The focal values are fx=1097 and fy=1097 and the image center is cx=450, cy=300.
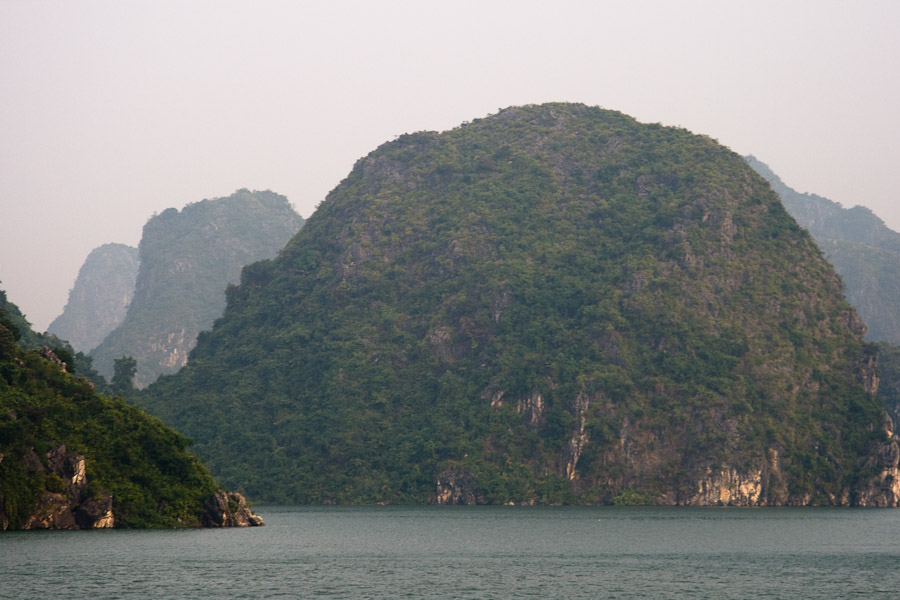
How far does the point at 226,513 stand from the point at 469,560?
3312 centimetres

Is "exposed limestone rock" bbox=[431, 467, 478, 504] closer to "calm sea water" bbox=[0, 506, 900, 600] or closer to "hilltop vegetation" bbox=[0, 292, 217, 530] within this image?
"calm sea water" bbox=[0, 506, 900, 600]

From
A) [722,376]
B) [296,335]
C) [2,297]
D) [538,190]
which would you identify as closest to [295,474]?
[296,335]

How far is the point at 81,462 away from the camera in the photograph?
276 feet

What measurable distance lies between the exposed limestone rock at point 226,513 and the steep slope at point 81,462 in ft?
0.33

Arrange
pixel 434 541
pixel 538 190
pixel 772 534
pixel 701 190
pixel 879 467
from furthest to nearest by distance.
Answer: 1. pixel 538 190
2. pixel 701 190
3. pixel 879 467
4. pixel 772 534
5. pixel 434 541

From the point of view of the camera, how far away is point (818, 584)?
60000mm

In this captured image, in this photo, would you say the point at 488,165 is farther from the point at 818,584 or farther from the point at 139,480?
the point at 818,584

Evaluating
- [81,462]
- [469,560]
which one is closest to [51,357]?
[81,462]

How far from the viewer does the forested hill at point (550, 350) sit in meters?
140

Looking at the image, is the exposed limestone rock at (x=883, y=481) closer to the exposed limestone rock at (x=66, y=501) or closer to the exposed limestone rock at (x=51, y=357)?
the exposed limestone rock at (x=66, y=501)

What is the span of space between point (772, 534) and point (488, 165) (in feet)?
373

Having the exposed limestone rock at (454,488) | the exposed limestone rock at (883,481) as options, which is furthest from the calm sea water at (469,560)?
the exposed limestone rock at (454,488)

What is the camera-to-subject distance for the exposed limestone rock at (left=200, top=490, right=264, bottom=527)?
9544cm

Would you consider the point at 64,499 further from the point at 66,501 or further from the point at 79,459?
the point at 79,459
